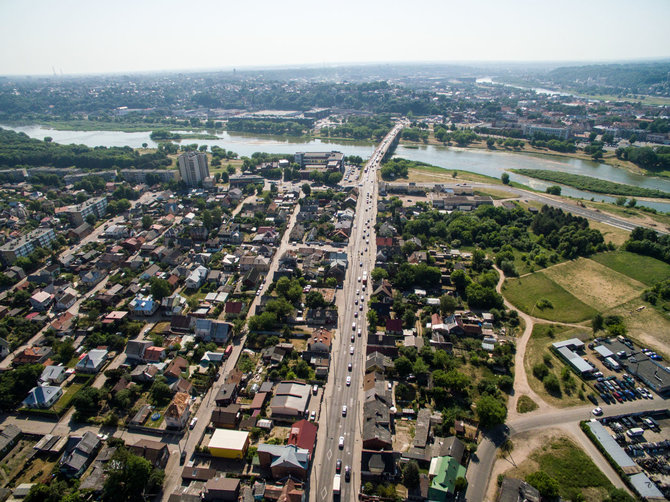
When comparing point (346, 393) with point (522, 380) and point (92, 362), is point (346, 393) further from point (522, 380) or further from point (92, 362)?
point (92, 362)

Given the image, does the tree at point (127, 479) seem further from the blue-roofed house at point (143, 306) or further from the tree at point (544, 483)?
the tree at point (544, 483)

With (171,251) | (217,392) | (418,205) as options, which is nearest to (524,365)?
(217,392)

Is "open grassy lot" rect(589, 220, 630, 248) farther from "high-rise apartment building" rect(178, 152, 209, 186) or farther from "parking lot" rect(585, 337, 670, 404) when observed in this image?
"high-rise apartment building" rect(178, 152, 209, 186)

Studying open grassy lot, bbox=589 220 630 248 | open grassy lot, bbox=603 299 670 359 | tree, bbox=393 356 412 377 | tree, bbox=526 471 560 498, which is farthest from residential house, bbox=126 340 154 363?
open grassy lot, bbox=589 220 630 248

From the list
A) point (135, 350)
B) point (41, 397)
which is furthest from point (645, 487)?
point (41, 397)

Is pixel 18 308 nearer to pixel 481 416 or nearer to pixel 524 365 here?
pixel 481 416

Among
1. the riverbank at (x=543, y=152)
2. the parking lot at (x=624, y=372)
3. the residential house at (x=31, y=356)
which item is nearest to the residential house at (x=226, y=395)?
the residential house at (x=31, y=356)
